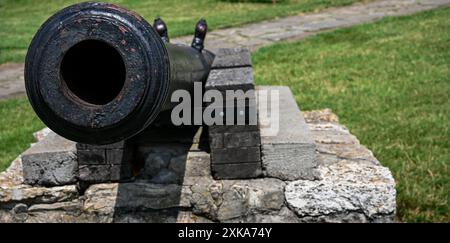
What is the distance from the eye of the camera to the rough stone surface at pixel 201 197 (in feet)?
9.82

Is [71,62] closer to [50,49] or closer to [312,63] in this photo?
[50,49]

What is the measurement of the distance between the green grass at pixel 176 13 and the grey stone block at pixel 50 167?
24.8 ft

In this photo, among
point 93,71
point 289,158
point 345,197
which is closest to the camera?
point 93,71

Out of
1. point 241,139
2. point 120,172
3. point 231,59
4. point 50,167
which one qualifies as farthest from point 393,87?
→ point 50,167

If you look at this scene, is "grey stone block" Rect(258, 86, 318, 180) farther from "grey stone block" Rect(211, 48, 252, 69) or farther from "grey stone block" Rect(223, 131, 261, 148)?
"grey stone block" Rect(211, 48, 252, 69)

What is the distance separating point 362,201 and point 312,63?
5.33 metres

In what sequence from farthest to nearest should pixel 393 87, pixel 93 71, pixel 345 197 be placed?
1. pixel 393 87
2. pixel 345 197
3. pixel 93 71

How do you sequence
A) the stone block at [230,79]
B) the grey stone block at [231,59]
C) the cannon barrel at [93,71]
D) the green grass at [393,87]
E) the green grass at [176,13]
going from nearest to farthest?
1. the cannon barrel at [93,71]
2. the stone block at [230,79]
3. the grey stone block at [231,59]
4. the green grass at [393,87]
5. the green grass at [176,13]

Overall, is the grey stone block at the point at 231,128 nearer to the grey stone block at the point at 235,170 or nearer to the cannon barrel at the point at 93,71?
the grey stone block at the point at 235,170

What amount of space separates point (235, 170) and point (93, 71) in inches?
47.3

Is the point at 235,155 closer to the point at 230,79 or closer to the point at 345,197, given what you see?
the point at 230,79

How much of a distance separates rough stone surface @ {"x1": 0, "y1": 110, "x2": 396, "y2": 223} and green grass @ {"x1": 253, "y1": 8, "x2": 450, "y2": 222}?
61 centimetres

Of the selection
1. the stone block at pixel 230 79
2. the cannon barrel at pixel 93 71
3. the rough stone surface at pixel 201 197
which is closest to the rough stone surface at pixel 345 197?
the rough stone surface at pixel 201 197

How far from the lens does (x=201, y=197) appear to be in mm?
3041
